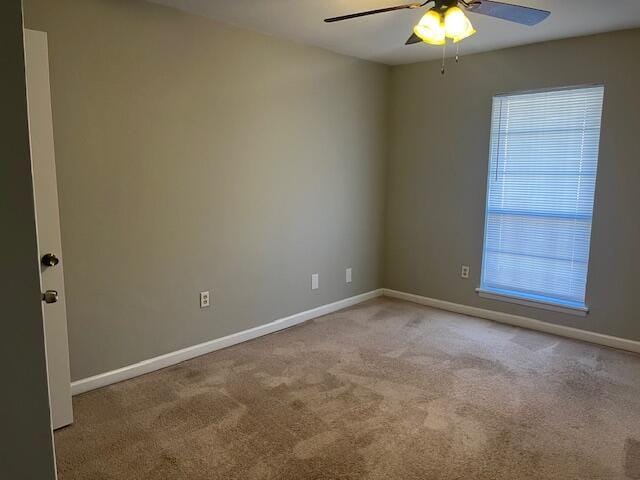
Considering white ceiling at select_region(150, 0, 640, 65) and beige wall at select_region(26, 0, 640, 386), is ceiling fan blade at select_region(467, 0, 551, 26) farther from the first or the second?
beige wall at select_region(26, 0, 640, 386)

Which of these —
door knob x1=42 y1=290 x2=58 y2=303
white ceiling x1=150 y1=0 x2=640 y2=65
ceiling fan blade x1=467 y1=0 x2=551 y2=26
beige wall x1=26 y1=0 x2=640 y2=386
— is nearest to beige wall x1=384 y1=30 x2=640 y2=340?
beige wall x1=26 y1=0 x2=640 y2=386

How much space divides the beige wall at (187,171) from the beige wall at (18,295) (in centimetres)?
205

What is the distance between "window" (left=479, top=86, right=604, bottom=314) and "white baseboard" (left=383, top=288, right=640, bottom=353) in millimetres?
168

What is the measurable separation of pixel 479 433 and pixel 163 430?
5.34 feet

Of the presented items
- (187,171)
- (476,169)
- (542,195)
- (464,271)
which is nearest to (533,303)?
(464,271)

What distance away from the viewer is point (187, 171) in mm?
3180

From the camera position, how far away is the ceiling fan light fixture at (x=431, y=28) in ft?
7.62

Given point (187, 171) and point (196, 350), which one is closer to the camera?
point (187, 171)

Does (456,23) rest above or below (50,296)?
above

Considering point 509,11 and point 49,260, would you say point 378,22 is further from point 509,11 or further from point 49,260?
point 49,260

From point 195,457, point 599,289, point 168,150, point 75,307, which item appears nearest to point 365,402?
point 195,457

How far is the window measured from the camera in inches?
146

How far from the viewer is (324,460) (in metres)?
2.20

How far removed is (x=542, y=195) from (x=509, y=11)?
200cm
